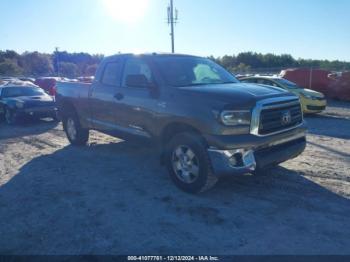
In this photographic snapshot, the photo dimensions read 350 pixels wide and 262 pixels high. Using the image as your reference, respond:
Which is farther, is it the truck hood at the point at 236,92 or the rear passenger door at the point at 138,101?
the rear passenger door at the point at 138,101

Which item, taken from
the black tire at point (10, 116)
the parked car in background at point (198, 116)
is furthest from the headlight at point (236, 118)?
the black tire at point (10, 116)

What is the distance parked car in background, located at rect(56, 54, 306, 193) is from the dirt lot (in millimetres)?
477

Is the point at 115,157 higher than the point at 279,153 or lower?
lower

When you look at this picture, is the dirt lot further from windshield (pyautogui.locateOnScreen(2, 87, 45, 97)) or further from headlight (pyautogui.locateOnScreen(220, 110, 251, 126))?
windshield (pyautogui.locateOnScreen(2, 87, 45, 97))

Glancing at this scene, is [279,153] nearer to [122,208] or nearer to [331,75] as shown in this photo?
[122,208]

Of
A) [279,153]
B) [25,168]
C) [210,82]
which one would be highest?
[210,82]

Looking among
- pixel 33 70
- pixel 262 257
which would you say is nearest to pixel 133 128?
pixel 262 257

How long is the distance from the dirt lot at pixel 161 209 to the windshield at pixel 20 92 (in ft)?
23.7

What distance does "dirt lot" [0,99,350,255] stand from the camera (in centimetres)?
377

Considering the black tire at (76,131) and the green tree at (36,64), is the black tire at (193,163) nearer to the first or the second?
the black tire at (76,131)

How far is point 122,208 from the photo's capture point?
15.6 feet

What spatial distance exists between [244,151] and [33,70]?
88.9 meters

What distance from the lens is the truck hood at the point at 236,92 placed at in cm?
473

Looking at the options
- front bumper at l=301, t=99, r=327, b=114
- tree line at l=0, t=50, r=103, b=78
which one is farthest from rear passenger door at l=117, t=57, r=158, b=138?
tree line at l=0, t=50, r=103, b=78
